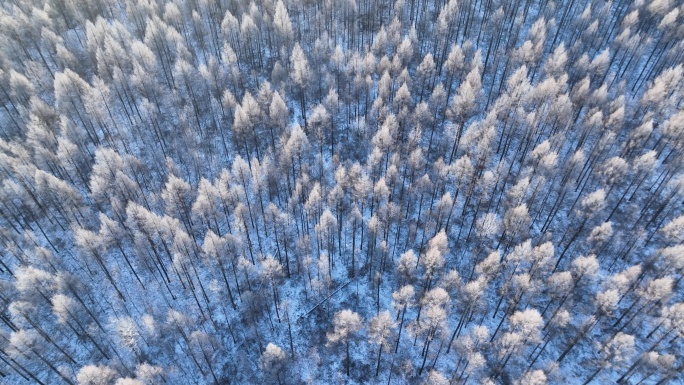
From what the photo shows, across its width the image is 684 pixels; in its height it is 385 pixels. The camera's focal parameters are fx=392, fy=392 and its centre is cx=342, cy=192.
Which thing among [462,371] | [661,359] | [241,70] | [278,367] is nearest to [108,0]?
[241,70]

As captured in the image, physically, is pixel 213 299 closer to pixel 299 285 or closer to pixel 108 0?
pixel 299 285

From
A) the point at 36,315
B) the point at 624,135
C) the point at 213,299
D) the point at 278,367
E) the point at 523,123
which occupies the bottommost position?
the point at 36,315

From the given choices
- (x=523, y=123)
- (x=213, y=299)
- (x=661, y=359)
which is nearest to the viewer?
(x=661, y=359)

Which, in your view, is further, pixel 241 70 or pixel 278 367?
pixel 241 70

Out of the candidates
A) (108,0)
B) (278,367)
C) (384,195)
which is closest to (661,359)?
(384,195)

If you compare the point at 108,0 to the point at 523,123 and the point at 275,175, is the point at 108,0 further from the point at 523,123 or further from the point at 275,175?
the point at 523,123

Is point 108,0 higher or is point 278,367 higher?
point 108,0

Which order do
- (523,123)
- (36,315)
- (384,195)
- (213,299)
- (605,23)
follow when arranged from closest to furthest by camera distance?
1. (36,315)
2. (213,299)
3. (384,195)
4. (523,123)
5. (605,23)
